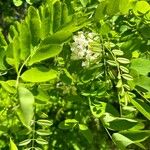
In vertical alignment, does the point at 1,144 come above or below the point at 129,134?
below

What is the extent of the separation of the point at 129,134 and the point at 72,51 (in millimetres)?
213

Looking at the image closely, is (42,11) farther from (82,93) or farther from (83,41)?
(82,93)

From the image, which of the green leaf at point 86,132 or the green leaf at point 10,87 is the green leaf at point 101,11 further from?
the green leaf at point 86,132

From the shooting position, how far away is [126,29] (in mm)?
1060

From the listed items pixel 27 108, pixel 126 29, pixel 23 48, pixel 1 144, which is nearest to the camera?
pixel 27 108

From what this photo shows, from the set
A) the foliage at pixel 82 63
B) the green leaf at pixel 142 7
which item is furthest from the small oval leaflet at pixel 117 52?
the green leaf at pixel 142 7

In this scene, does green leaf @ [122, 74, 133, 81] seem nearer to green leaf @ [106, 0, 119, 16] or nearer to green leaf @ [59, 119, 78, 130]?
green leaf @ [106, 0, 119, 16]

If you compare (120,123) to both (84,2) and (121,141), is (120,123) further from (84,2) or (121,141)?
(84,2)

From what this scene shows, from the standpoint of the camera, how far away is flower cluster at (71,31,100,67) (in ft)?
2.95

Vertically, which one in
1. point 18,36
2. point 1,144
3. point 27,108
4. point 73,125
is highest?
point 18,36

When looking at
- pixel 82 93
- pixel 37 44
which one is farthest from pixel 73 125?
pixel 37 44

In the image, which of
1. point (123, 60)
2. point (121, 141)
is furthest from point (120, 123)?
point (123, 60)

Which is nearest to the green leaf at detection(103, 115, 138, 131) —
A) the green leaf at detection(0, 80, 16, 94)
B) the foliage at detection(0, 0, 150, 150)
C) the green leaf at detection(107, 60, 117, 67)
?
the foliage at detection(0, 0, 150, 150)

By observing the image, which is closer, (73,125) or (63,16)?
(63,16)
